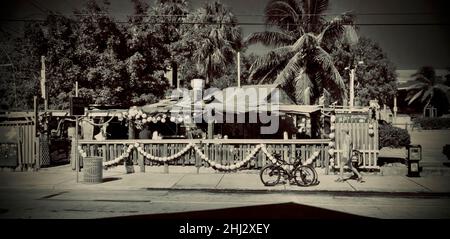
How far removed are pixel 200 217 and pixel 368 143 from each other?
9.12 meters

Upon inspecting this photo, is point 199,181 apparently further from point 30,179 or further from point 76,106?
point 30,179

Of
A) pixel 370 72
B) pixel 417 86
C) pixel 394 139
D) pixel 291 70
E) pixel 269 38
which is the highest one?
pixel 417 86

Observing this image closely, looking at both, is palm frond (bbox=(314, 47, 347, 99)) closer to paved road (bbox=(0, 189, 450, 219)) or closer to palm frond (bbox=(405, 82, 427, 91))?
paved road (bbox=(0, 189, 450, 219))

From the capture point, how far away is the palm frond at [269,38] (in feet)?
82.6

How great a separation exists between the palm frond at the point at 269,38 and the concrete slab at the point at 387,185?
12229 millimetres

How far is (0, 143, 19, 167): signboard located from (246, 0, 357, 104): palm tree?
1372cm

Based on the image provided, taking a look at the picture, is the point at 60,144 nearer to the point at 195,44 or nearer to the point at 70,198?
the point at 70,198

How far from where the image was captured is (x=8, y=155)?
1734 cm

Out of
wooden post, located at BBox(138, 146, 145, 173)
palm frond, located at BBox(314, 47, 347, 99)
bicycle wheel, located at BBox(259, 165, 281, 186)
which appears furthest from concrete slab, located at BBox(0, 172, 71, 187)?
palm frond, located at BBox(314, 47, 347, 99)

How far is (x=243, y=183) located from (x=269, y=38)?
13.1 meters

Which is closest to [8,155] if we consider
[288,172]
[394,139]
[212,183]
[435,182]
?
[212,183]

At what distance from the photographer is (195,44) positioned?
94.9ft
